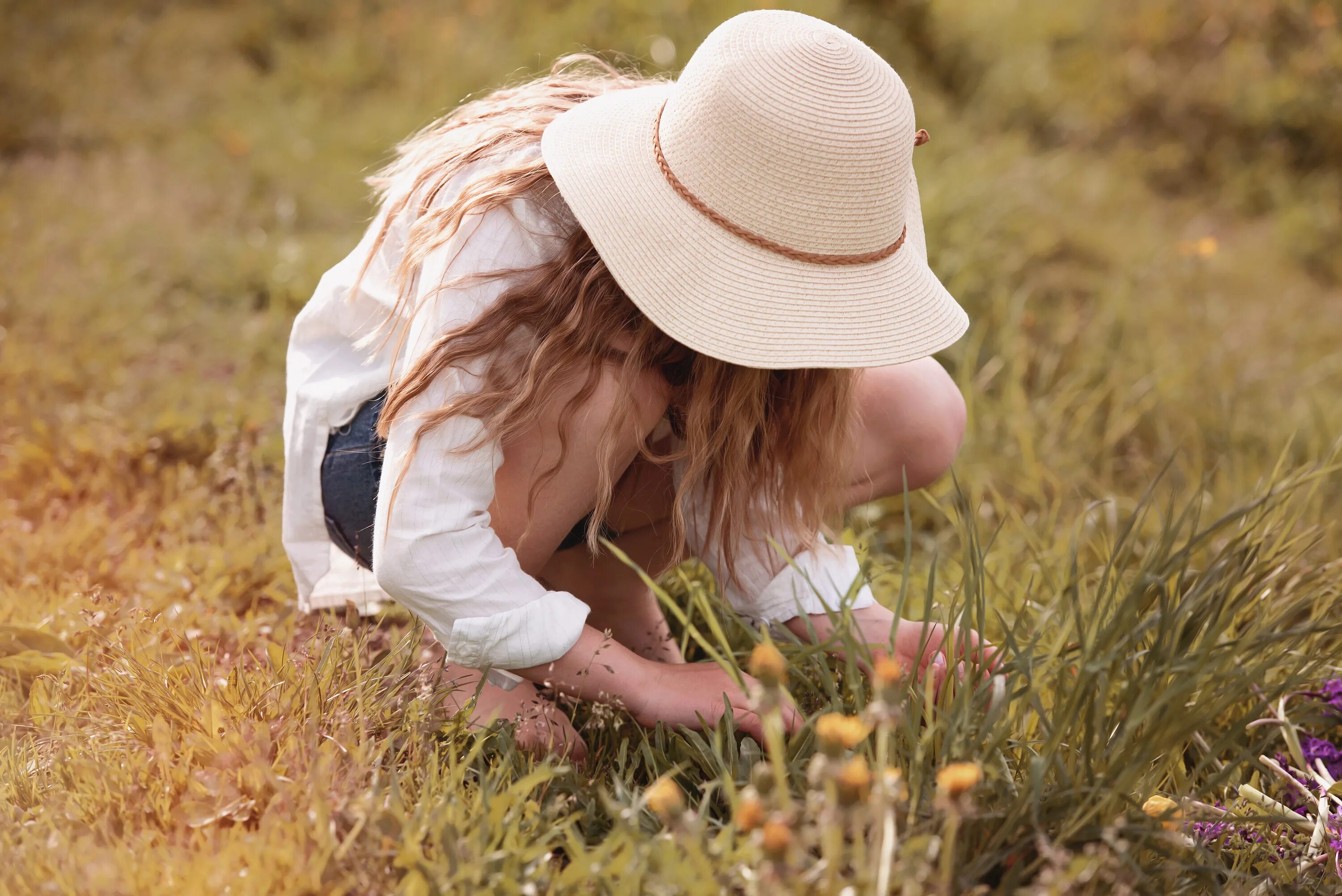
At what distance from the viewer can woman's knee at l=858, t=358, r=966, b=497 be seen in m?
1.57

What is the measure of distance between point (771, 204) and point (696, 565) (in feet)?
2.71

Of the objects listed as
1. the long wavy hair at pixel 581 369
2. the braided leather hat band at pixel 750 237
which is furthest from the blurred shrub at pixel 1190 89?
the braided leather hat band at pixel 750 237

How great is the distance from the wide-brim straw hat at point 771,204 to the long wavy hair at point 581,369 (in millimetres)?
65

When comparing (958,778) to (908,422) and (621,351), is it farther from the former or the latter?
(908,422)

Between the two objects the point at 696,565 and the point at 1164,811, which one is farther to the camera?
the point at 696,565

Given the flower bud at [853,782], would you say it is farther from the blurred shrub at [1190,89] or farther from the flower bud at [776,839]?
the blurred shrub at [1190,89]

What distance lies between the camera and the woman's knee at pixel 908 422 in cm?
157

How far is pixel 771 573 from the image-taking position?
5.16 feet

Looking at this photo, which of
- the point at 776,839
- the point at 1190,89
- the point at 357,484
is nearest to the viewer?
the point at 776,839

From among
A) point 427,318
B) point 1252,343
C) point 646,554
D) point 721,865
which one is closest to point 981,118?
point 1252,343

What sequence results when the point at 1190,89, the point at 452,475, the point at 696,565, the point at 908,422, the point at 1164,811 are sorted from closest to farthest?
the point at 1164,811 → the point at 452,475 → the point at 908,422 → the point at 696,565 → the point at 1190,89

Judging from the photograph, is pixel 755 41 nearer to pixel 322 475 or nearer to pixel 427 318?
pixel 427 318

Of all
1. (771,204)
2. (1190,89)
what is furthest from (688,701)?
(1190,89)

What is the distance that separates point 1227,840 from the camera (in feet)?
4.27
